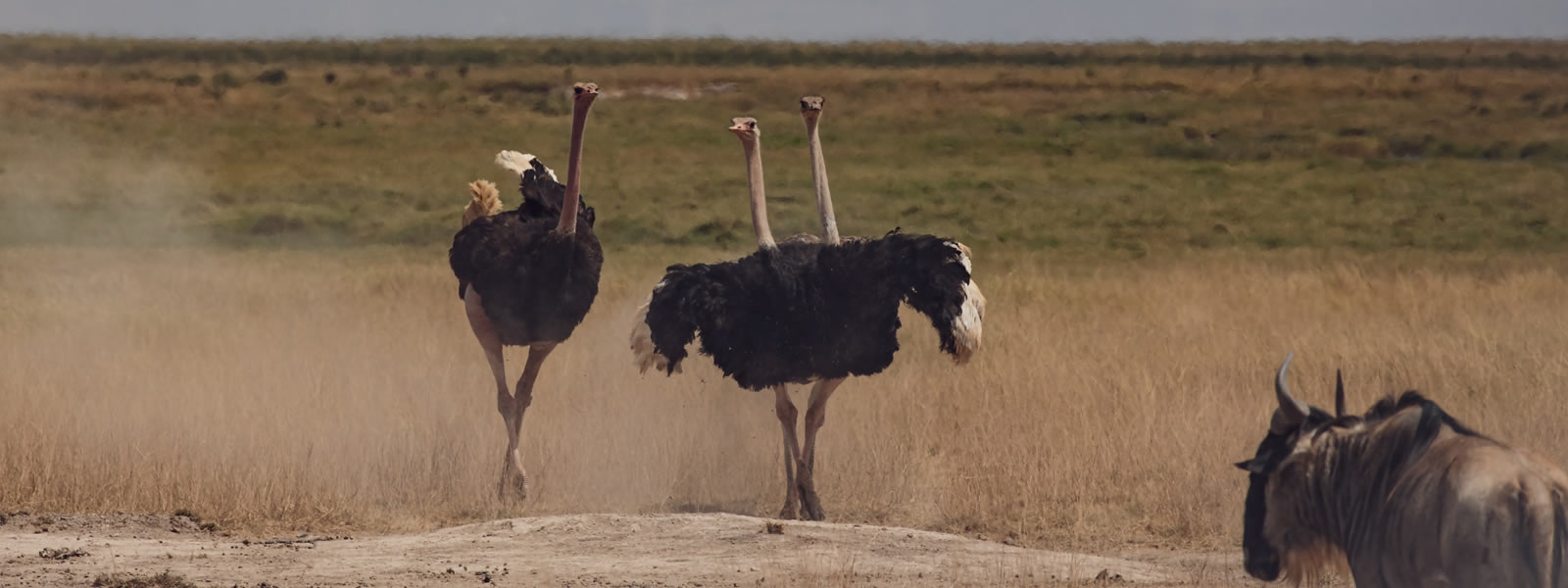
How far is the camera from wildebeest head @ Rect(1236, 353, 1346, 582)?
202 inches

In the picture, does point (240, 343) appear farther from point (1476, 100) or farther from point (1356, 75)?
point (1356, 75)

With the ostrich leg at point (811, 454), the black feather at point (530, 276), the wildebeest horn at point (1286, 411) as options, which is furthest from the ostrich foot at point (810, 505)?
the wildebeest horn at point (1286, 411)

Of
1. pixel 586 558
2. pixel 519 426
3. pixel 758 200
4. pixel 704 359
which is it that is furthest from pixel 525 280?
pixel 704 359

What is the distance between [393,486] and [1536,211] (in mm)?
21217

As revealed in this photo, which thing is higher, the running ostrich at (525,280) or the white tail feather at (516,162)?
the white tail feather at (516,162)

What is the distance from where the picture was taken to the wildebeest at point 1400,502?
4496mm

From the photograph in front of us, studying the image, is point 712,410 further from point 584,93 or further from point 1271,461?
point 1271,461

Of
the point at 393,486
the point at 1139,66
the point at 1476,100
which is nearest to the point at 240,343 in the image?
the point at 393,486

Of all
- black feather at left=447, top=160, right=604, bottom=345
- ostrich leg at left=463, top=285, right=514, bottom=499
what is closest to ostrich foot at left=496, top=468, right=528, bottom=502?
ostrich leg at left=463, top=285, right=514, bottom=499

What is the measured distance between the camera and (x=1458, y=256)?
21250 millimetres

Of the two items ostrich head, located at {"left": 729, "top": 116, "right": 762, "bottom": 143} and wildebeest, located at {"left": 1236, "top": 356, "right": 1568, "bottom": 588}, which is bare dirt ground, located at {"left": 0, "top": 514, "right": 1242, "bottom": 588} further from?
ostrich head, located at {"left": 729, "top": 116, "right": 762, "bottom": 143}

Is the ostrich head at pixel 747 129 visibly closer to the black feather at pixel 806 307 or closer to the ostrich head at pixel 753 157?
the ostrich head at pixel 753 157

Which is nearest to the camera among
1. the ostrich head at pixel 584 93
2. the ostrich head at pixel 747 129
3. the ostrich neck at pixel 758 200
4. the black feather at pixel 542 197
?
the ostrich neck at pixel 758 200

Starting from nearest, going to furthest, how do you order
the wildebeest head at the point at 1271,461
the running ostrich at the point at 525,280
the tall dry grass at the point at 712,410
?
the wildebeest head at the point at 1271,461, the tall dry grass at the point at 712,410, the running ostrich at the point at 525,280
